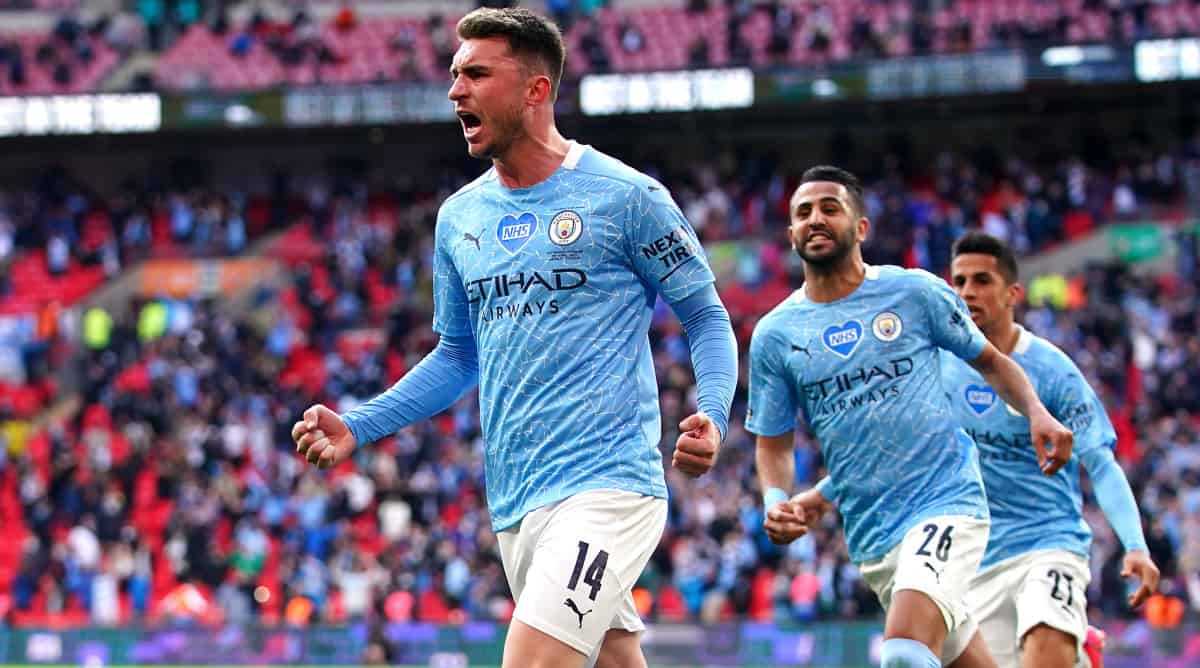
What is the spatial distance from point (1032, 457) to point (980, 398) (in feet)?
1.16

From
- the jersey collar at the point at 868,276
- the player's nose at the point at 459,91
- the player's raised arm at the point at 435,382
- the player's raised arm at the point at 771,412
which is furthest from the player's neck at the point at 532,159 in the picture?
the jersey collar at the point at 868,276

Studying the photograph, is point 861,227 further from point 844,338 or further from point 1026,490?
point 1026,490

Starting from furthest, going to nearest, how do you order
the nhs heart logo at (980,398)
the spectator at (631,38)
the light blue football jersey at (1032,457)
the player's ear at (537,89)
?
the spectator at (631,38) → the nhs heart logo at (980,398) → the light blue football jersey at (1032,457) → the player's ear at (537,89)

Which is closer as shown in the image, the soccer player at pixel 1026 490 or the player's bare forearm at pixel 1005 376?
the player's bare forearm at pixel 1005 376

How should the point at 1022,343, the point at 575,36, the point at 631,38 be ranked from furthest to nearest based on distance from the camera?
the point at 575,36 < the point at 631,38 < the point at 1022,343

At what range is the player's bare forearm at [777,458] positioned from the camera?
7.32 m

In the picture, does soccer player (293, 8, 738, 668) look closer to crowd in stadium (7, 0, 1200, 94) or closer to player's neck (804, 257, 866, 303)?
player's neck (804, 257, 866, 303)

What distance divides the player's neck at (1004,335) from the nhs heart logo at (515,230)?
349 centimetres

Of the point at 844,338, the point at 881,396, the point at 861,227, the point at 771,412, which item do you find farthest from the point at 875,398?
the point at 861,227

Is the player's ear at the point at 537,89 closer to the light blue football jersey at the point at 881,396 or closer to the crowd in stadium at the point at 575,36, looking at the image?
the light blue football jersey at the point at 881,396

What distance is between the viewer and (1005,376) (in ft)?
23.3

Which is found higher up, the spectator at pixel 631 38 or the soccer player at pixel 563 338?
the spectator at pixel 631 38

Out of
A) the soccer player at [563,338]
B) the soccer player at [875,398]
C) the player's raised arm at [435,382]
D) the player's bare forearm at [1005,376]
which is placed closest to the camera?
the soccer player at [563,338]

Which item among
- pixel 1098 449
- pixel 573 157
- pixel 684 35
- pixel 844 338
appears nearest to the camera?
pixel 573 157
